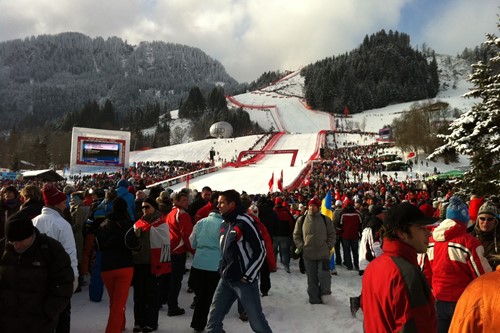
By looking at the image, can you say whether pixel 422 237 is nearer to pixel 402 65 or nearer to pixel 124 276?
pixel 124 276

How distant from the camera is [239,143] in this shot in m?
67.1

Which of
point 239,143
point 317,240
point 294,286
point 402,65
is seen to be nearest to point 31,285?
point 317,240

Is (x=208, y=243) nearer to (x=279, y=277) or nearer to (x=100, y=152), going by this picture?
(x=279, y=277)

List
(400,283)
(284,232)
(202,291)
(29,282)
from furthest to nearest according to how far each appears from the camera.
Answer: (284,232), (202,291), (29,282), (400,283)

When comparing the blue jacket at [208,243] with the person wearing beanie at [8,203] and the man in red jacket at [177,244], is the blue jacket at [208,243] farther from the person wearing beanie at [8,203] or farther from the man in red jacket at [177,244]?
the person wearing beanie at [8,203]

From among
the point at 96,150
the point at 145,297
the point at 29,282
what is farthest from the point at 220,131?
the point at 29,282

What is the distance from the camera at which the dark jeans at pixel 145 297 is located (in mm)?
4805

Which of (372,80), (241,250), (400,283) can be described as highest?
(372,80)

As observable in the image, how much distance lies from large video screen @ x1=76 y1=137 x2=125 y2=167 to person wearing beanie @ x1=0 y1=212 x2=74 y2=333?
41.0 meters

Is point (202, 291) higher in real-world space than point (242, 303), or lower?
lower

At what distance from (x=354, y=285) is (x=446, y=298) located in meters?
4.64

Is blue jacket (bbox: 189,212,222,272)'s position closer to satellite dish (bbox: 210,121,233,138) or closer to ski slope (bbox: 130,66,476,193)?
ski slope (bbox: 130,66,476,193)

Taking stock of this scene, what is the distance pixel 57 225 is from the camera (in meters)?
3.90

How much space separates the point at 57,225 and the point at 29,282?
1077 millimetres
